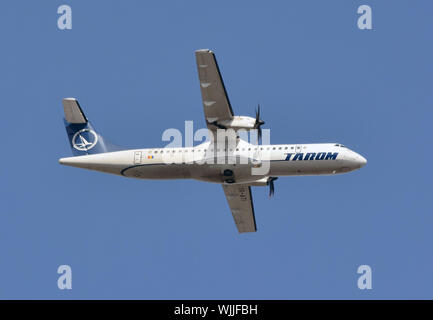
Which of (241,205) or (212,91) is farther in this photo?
(241,205)

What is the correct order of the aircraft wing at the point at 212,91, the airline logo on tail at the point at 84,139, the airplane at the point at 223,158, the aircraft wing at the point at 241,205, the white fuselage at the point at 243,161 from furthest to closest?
the aircraft wing at the point at 241,205 < the airline logo on tail at the point at 84,139 < the white fuselage at the point at 243,161 < the airplane at the point at 223,158 < the aircraft wing at the point at 212,91

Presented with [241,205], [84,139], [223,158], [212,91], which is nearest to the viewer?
[212,91]

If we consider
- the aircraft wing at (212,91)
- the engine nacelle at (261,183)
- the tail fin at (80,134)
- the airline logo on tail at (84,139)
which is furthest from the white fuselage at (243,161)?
the airline logo on tail at (84,139)

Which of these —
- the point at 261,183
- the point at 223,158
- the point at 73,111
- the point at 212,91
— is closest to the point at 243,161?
the point at 223,158

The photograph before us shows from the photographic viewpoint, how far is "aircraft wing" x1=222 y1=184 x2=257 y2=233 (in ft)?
114

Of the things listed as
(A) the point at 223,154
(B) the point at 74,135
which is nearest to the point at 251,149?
(A) the point at 223,154

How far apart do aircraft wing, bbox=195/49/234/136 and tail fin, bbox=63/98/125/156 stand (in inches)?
197

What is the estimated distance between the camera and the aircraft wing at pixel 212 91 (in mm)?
29719

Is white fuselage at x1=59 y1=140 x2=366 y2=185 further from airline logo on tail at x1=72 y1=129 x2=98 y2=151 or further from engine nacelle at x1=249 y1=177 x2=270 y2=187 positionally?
airline logo on tail at x1=72 y1=129 x2=98 y2=151

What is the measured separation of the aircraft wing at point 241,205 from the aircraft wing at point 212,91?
4000mm

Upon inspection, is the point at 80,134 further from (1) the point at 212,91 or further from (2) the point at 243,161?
(2) the point at 243,161

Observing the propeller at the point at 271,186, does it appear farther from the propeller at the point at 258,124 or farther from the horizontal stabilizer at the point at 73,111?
the horizontal stabilizer at the point at 73,111

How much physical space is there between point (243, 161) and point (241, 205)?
446 centimetres

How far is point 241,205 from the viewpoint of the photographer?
35.6 m
